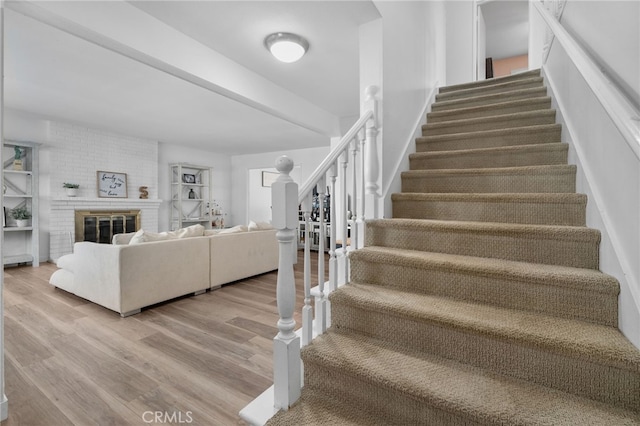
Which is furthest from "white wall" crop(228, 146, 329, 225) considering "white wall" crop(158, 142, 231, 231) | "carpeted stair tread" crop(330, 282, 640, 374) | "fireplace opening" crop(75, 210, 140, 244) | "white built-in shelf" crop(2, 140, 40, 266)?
"carpeted stair tread" crop(330, 282, 640, 374)

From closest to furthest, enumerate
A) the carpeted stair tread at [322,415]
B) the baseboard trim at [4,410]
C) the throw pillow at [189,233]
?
1. the carpeted stair tread at [322,415]
2. the baseboard trim at [4,410]
3. the throw pillow at [189,233]

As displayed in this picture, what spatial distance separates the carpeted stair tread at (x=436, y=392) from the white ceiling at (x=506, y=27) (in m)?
5.56

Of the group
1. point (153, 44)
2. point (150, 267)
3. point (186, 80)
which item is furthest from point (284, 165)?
point (150, 267)

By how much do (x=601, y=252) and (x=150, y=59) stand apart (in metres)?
3.12

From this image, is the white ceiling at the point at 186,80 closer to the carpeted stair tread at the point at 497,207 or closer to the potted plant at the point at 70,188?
the potted plant at the point at 70,188

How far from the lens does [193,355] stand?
2104 millimetres

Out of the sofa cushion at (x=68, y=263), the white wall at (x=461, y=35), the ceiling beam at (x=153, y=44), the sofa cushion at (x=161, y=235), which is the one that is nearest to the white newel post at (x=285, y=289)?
the ceiling beam at (x=153, y=44)

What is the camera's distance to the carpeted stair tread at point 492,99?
2557 millimetres

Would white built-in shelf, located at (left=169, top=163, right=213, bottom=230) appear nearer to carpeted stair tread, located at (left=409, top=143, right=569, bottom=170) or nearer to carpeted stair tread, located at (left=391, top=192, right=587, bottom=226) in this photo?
carpeted stair tread, located at (left=409, top=143, right=569, bottom=170)

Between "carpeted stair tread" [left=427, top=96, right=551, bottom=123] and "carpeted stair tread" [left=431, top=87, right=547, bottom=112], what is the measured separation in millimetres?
153

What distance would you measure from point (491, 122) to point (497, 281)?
1.66 meters

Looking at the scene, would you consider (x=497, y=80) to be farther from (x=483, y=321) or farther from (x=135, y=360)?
(x=135, y=360)

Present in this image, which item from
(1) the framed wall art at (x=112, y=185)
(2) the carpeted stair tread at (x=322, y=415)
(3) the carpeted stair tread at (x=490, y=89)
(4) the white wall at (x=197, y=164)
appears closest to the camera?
(2) the carpeted stair tread at (x=322, y=415)

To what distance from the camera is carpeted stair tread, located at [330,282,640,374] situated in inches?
38.1
